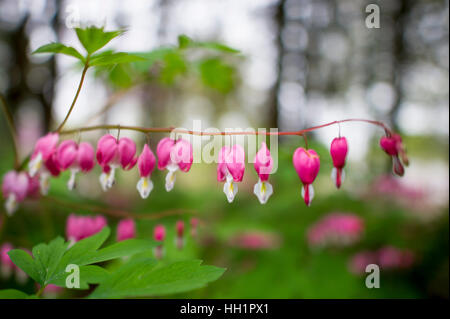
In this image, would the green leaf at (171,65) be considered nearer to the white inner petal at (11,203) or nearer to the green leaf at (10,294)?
the white inner petal at (11,203)

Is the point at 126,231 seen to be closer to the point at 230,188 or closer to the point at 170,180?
the point at 170,180

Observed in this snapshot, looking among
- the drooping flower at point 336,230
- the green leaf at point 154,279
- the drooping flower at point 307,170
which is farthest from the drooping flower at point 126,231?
the drooping flower at point 336,230

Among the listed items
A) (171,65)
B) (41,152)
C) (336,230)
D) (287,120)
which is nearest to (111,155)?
(41,152)

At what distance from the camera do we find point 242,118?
1822cm

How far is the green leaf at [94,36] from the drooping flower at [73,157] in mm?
334

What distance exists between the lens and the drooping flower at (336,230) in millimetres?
3125

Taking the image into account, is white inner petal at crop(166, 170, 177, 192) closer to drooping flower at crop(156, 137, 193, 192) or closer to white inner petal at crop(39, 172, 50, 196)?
drooping flower at crop(156, 137, 193, 192)

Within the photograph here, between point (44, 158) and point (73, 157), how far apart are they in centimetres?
9

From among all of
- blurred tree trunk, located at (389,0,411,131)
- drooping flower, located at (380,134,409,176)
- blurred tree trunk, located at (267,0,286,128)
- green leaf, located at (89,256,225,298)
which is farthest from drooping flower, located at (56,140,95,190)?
blurred tree trunk, located at (389,0,411,131)

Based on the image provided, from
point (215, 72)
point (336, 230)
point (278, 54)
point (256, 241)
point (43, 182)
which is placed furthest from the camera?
point (278, 54)

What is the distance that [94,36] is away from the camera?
877 millimetres

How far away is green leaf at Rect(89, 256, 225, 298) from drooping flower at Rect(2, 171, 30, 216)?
579mm
